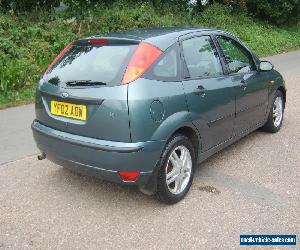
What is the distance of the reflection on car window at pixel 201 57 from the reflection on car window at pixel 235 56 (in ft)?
0.77

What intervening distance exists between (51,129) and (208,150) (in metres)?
1.68

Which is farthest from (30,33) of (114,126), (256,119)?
(114,126)

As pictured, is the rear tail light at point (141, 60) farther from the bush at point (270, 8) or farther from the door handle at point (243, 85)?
the bush at point (270, 8)

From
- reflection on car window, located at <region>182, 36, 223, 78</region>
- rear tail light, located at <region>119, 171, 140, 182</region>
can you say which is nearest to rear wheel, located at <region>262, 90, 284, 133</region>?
reflection on car window, located at <region>182, 36, 223, 78</region>

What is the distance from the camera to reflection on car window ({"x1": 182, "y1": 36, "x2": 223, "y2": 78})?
13.8 ft

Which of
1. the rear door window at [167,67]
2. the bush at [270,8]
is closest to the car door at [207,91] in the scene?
the rear door window at [167,67]

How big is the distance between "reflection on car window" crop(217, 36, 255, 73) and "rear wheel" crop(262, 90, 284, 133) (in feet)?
3.04

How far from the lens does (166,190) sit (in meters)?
3.89

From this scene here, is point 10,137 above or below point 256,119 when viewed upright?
below

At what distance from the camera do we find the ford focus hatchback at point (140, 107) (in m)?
3.57

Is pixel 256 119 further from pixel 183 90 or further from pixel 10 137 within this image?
pixel 10 137

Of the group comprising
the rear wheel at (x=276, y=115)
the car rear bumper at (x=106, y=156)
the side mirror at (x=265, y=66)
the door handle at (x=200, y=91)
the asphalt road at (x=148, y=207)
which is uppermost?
the side mirror at (x=265, y=66)

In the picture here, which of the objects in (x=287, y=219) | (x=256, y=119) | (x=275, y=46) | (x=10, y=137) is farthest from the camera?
(x=275, y=46)

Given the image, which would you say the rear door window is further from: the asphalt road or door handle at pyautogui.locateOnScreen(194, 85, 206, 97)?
the asphalt road
